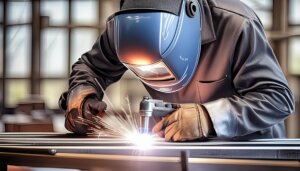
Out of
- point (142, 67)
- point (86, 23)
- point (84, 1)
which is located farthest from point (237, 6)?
point (84, 1)

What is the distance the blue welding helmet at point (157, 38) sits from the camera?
86 centimetres

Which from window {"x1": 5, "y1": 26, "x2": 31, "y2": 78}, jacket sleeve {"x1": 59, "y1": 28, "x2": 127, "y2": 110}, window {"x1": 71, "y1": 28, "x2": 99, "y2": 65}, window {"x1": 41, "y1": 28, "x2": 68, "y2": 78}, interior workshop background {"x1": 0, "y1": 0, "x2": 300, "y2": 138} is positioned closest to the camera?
jacket sleeve {"x1": 59, "y1": 28, "x2": 127, "y2": 110}

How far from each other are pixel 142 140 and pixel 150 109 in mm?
72

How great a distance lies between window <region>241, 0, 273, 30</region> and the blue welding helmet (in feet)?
8.72

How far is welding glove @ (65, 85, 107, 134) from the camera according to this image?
115cm

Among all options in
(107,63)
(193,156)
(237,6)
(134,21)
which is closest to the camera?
(193,156)

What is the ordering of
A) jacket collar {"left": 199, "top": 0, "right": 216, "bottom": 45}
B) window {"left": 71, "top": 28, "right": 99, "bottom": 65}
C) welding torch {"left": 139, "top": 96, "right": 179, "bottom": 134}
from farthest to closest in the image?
window {"left": 71, "top": 28, "right": 99, "bottom": 65}
jacket collar {"left": 199, "top": 0, "right": 216, "bottom": 45}
welding torch {"left": 139, "top": 96, "right": 179, "bottom": 134}

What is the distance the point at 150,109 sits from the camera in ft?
2.78

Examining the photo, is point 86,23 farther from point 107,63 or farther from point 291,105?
point 291,105

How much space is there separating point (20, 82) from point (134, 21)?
4258 millimetres

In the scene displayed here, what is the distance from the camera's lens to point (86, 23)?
4.47 meters

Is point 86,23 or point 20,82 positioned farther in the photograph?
point 20,82

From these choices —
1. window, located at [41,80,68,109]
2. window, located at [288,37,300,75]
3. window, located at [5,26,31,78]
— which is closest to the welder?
window, located at [288,37,300,75]

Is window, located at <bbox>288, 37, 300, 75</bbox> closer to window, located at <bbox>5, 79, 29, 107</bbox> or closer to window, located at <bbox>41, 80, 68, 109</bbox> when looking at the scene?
window, located at <bbox>41, 80, 68, 109</bbox>
